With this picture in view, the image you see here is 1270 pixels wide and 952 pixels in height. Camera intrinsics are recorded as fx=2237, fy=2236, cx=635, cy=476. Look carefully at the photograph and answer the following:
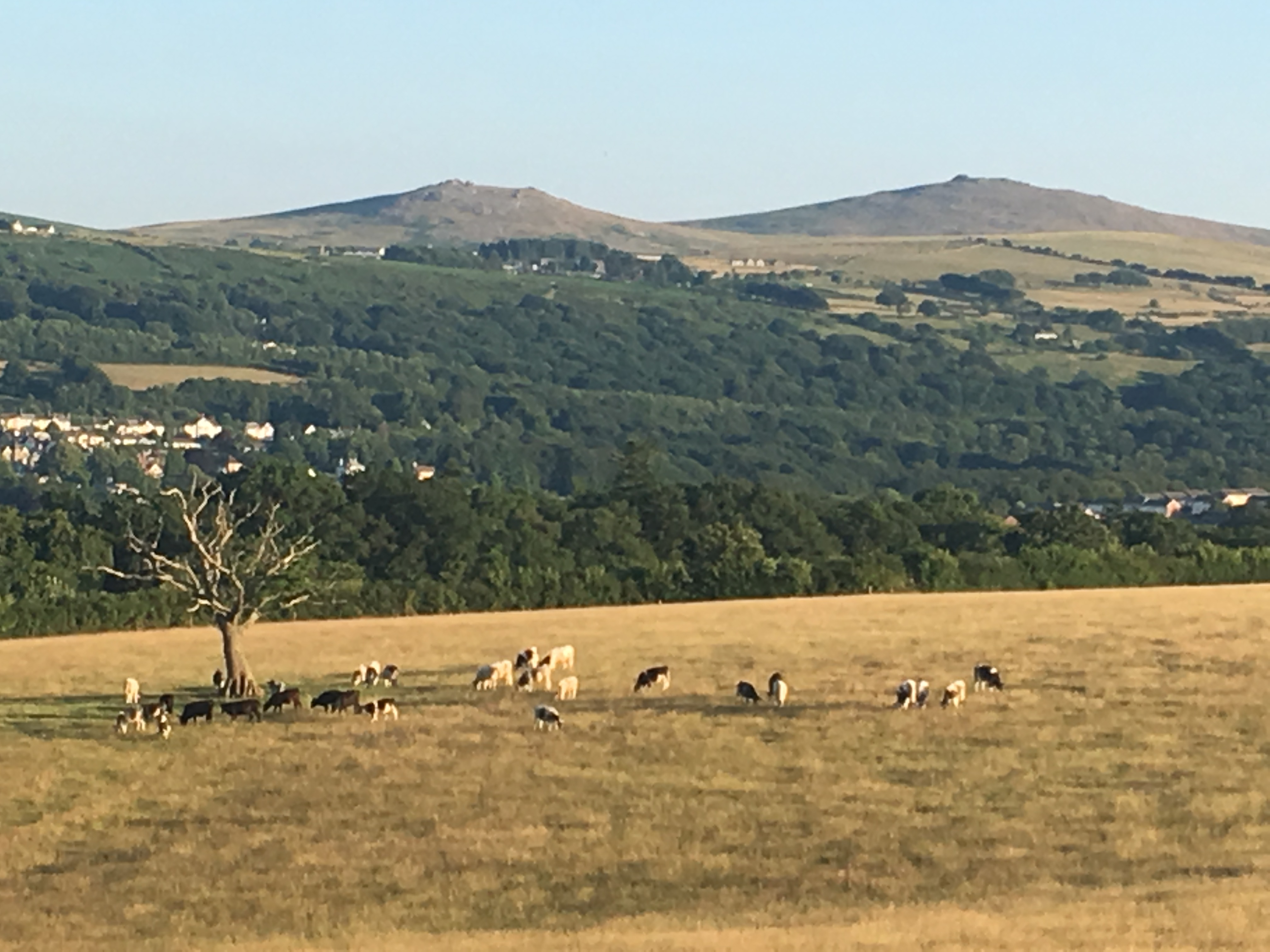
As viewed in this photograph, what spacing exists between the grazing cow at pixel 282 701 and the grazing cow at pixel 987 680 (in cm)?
1334

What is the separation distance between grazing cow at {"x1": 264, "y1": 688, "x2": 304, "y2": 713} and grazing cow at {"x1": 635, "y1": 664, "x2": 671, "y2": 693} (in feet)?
22.4

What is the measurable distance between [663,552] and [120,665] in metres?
36.4

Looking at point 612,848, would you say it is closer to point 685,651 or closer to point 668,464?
point 685,651

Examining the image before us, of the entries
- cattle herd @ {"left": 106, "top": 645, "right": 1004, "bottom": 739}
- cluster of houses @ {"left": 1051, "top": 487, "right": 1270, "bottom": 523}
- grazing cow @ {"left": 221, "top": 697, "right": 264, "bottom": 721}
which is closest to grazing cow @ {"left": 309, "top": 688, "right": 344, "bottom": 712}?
cattle herd @ {"left": 106, "top": 645, "right": 1004, "bottom": 739}

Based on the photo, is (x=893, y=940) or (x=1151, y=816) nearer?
(x=893, y=940)

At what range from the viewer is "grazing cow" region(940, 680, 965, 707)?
41875 mm

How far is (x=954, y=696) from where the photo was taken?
42062 mm

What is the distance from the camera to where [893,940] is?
930 inches

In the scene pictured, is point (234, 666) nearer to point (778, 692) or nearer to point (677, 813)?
point (778, 692)

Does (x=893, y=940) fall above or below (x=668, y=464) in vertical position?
above

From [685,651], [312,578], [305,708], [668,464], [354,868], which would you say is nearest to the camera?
[354,868]

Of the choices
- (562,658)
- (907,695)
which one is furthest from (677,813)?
(562,658)

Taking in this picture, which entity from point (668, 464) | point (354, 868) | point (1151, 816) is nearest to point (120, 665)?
point (354, 868)

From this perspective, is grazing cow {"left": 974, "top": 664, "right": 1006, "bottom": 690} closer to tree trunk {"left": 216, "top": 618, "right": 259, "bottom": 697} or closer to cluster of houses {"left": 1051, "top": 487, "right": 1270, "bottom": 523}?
tree trunk {"left": 216, "top": 618, "right": 259, "bottom": 697}
